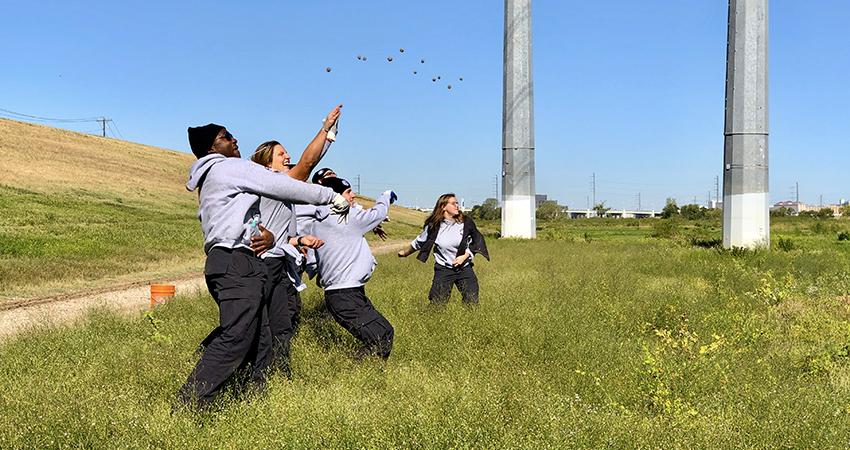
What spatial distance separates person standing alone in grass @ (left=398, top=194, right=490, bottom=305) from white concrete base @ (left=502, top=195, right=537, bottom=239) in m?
16.9

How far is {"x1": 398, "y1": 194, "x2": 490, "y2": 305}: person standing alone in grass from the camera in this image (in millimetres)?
7926

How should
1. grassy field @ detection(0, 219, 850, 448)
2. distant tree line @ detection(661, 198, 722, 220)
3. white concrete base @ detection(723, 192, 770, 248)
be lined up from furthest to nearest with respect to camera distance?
distant tree line @ detection(661, 198, 722, 220) < white concrete base @ detection(723, 192, 770, 248) < grassy field @ detection(0, 219, 850, 448)

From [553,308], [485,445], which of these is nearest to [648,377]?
[485,445]

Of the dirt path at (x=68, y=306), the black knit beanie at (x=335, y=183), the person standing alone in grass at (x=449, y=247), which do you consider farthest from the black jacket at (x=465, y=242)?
the dirt path at (x=68, y=306)

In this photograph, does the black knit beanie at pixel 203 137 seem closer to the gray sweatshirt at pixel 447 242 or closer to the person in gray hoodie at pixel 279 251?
the person in gray hoodie at pixel 279 251

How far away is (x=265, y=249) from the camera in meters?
4.41

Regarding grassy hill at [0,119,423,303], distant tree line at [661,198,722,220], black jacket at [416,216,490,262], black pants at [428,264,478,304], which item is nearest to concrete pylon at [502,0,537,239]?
grassy hill at [0,119,423,303]

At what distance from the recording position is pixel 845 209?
85.3m

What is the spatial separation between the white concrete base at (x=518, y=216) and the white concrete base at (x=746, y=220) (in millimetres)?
7271

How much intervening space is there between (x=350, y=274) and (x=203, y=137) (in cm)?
161

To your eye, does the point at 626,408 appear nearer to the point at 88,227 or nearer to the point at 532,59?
the point at 532,59

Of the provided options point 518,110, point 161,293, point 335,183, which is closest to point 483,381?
point 335,183

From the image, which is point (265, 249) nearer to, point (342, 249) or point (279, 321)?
point (279, 321)

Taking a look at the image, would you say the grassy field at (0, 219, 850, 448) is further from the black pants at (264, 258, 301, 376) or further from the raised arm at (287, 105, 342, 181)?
the raised arm at (287, 105, 342, 181)
